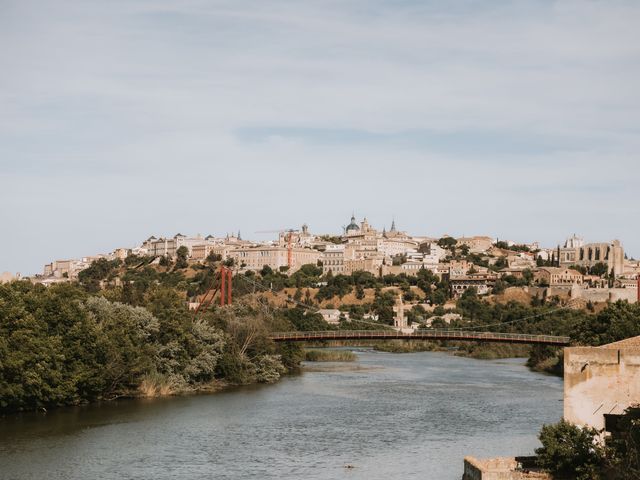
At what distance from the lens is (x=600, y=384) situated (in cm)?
1452

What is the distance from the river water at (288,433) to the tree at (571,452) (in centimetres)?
429

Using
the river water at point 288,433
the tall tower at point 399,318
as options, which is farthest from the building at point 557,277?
the river water at point 288,433

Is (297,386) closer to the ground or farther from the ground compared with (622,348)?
closer to the ground

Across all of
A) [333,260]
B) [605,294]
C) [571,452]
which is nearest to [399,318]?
[605,294]

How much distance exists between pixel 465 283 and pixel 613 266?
18.3m

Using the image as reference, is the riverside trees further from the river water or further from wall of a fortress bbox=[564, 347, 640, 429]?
wall of a fortress bbox=[564, 347, 640, 429]

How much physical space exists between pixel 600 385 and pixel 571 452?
3.93ft

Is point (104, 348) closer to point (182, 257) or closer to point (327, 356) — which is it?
point (327, 356)

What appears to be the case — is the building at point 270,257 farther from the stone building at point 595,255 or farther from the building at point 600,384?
the building at point 600,384

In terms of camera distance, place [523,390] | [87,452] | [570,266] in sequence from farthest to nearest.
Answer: [570,266], [523,390], [87,452]

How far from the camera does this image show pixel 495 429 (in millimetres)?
24469

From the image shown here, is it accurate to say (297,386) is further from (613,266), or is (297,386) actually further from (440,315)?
(613,266)

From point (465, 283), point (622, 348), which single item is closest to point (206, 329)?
point (622, 348)

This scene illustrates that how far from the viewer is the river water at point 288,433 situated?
19703mm
